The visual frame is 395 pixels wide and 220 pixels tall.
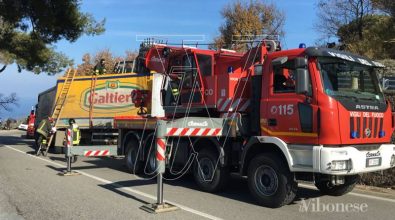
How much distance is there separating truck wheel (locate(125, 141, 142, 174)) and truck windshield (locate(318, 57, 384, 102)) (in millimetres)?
6285

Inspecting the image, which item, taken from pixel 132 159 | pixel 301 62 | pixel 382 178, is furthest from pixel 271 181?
pixel 132 159

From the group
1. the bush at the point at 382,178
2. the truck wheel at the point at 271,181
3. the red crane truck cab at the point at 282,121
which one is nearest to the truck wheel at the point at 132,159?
the red crane truck cab at the point at 282,121

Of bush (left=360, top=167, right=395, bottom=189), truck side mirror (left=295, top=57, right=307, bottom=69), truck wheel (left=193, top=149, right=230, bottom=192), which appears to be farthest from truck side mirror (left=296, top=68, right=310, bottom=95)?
bush (left=360, top=167, right=395, bottom=189)

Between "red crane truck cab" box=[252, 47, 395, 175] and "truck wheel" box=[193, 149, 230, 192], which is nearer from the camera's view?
"red crane truck cab" box=[252, 47, 395, 175]

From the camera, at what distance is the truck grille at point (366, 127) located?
749 cm

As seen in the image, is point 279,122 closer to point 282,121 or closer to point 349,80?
point 282,121

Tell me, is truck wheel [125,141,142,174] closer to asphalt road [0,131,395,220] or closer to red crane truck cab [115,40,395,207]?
asphalt road [0,131,395,220]

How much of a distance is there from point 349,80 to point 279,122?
138 centimetres

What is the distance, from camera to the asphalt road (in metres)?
7.42

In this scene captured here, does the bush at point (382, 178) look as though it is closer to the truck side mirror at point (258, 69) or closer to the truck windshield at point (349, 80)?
the truck windshield at point (349, 80)

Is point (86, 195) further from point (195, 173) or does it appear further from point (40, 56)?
point (40, 56)

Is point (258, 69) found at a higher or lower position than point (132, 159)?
higher

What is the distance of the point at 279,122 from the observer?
7969mm

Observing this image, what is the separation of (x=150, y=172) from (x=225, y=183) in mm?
3297
